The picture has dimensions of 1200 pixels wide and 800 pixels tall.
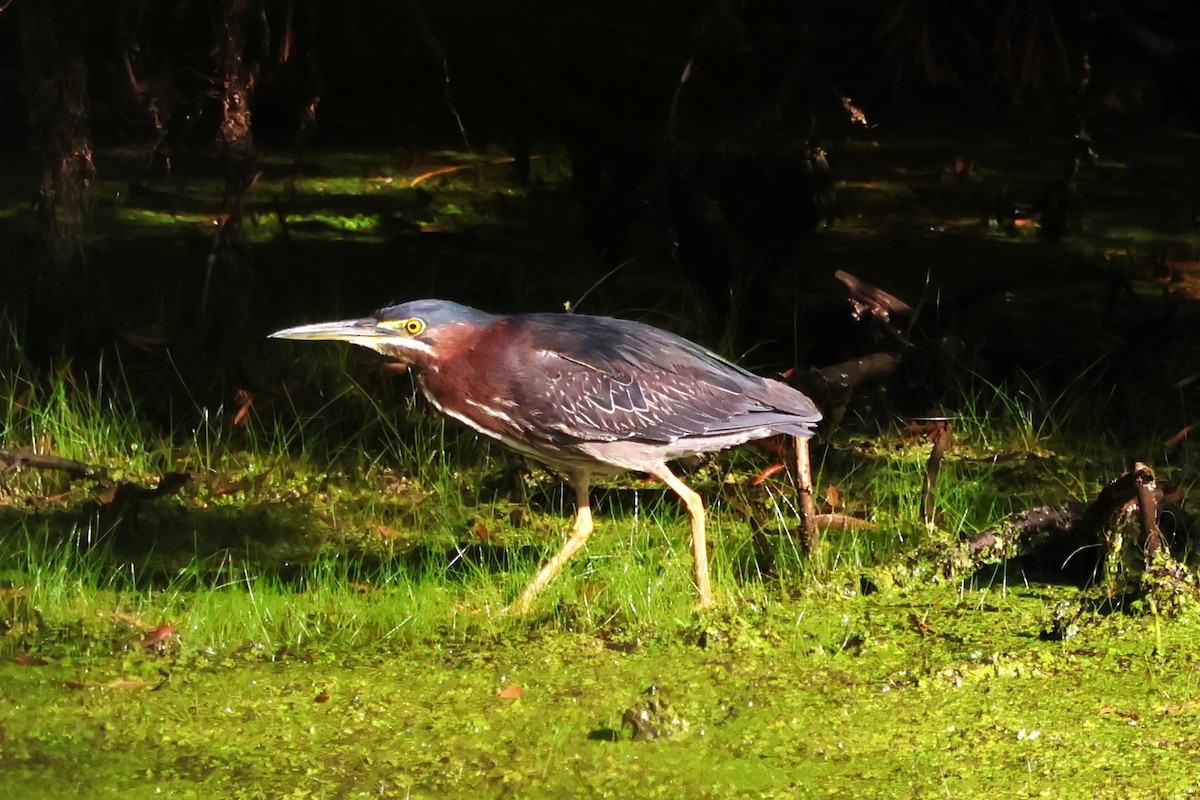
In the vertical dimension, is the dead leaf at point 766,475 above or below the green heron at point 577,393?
below

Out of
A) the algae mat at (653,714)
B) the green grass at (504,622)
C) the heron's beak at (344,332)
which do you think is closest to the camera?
the algae mat at (653,714)

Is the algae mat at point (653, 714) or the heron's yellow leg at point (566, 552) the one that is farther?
the heron's yellow leg at point (566, 552)

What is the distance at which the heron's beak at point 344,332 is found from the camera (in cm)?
420

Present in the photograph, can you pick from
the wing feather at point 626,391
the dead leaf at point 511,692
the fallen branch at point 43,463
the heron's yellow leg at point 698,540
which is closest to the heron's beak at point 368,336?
the wing feather at point 626,391

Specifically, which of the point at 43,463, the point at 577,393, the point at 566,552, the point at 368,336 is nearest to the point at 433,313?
the point at 368,336

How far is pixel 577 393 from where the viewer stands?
14.6 ft

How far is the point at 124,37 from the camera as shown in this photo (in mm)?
5836

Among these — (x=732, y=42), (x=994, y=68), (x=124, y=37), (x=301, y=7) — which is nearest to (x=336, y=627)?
(x=124, y=37)

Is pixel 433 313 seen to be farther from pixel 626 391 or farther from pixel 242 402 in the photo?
pixel 242 402

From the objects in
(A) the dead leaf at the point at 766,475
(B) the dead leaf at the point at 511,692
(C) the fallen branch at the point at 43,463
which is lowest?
(B) the dead leaf at the point at 511,692

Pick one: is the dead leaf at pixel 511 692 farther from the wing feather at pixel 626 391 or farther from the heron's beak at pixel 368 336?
the heron's beak at pixel 368 336

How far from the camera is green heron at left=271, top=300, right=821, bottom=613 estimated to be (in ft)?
14.5

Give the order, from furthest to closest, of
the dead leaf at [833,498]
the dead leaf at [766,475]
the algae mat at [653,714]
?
the dead leaf at [766,475] < the dead leaf at [833,498] < the algae mat at [653,714]

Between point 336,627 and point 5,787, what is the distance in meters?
1.13
